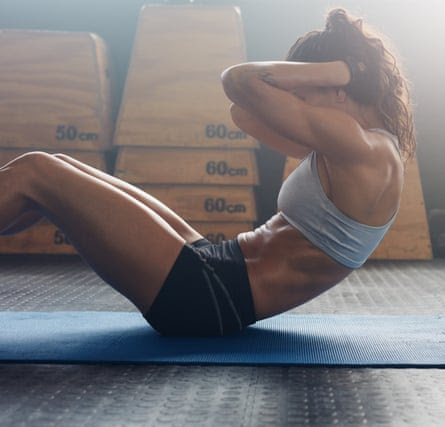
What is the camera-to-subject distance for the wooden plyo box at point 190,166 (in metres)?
3.50

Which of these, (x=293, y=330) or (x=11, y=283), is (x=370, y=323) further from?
(x=11, y=283)

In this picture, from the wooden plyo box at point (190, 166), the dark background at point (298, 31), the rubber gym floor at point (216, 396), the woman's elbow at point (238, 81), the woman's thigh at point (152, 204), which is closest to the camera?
the rubber gym floor at point (216, 396)

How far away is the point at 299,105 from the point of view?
4.74 feet

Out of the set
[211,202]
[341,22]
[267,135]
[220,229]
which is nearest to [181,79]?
[211,202]

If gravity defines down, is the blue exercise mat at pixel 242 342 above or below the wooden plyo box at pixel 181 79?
below

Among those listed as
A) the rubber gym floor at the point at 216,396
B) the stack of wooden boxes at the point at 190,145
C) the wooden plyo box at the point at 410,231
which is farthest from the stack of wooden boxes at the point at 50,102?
the rubber gym floor at the point at 216,396

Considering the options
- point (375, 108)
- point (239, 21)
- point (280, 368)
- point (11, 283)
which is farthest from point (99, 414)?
point (239, 21)

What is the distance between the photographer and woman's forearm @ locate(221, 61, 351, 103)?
1491mm

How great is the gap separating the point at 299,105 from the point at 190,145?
207 centimetres

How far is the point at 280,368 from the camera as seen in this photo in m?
1.36

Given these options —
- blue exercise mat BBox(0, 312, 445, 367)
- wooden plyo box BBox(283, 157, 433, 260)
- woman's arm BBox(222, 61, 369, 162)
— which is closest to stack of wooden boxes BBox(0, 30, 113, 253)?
wooden plyo box BBox(283, 157, 433, 260)

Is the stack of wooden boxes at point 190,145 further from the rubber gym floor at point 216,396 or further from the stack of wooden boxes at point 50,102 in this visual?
the rubber gym floor at point 216,396

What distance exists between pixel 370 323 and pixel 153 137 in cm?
196

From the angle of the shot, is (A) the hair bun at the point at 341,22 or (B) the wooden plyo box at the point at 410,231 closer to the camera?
(A) the hair bun at the point at 341,22
